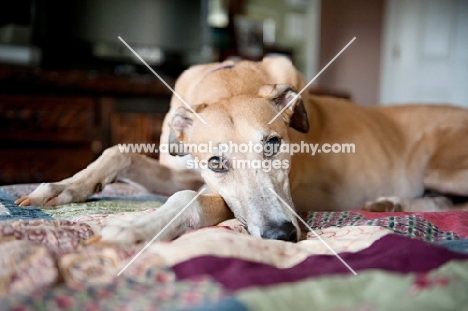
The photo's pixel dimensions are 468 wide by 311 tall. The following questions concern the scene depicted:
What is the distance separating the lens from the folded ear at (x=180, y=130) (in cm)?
162

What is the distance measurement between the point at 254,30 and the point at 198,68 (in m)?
3.43

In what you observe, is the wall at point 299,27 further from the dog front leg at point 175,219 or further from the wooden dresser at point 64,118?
the dog front leg at point 175,219

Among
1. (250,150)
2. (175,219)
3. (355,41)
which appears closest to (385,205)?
(250,150)

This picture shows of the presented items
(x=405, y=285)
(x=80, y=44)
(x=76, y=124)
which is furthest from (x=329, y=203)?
(x=80, y=44)

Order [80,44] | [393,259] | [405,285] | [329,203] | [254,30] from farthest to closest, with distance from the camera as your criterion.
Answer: [254,30] → [80,44] → [329,203] → [393,259] → [405,285]

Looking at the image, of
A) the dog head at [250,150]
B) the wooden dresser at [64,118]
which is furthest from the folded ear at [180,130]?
the wooden dresser at [64,118]

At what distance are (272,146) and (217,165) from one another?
0.55 feet

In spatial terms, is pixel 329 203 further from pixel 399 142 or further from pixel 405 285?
pixel 405 285

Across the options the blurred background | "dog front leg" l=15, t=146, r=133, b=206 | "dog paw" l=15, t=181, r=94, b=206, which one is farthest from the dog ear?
the blurred background

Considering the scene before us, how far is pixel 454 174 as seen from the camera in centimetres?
202

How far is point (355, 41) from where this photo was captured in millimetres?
6590

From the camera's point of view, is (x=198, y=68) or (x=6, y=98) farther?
(x=6, y=98)

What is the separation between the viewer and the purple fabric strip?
2.70 ft

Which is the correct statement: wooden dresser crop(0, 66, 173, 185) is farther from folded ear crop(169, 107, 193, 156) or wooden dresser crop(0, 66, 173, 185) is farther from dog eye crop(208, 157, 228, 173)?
dog eye crop(208, 157, 228, 173)
